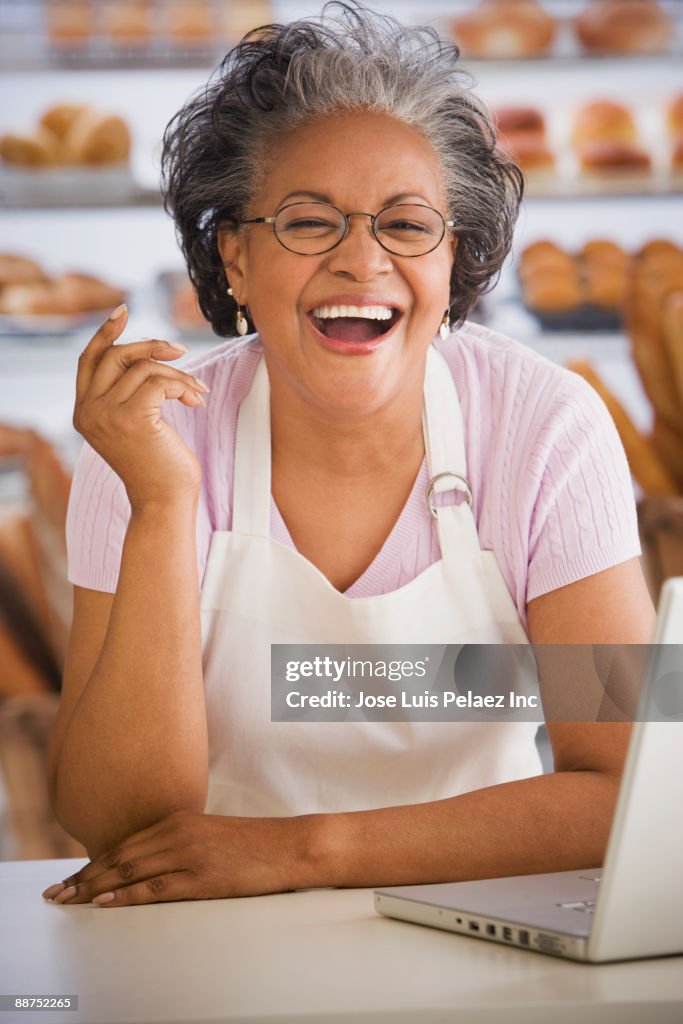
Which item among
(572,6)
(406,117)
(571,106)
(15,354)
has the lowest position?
(406,117)

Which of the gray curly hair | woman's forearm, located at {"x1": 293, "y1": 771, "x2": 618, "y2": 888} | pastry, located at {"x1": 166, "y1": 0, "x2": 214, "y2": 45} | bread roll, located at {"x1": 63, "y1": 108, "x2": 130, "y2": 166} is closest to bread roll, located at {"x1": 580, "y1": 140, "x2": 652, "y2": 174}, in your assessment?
pastry, located at {"x1": 166, "y1": 0, "x2": 214, "y2": 45}

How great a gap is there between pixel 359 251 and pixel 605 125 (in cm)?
132

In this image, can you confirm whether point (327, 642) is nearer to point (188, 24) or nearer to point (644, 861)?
point (644, 861)

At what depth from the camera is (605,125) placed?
2.15 meters

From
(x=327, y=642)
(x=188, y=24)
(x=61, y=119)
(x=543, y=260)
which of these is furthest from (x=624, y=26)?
(x=327, y=642)

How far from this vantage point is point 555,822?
0.81 meters

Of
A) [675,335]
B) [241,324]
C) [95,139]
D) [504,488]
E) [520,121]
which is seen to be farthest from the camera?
[520,121]

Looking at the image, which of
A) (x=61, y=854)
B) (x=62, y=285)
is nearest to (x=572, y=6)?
(x=62, y=285)

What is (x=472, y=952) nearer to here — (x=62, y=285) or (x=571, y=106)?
(x=62, y=285)

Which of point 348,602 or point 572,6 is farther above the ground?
point 572,6

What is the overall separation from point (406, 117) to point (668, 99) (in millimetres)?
1350

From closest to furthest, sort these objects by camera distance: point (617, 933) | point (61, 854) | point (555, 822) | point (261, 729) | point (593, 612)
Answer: point (617, 933) → point (555, 822) → point (593, 612) → point (261, 729) → point (61, 854)

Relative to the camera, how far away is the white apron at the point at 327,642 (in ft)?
3.38

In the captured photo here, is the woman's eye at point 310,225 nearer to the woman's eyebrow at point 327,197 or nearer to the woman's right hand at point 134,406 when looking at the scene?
the woman's eyebrow at point 327,197
